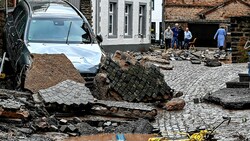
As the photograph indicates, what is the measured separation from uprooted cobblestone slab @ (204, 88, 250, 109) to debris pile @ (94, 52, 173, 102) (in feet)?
3.28

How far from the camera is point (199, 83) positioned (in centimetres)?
1661

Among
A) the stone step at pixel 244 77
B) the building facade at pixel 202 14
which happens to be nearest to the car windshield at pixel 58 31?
the stone step at pixel 244 77

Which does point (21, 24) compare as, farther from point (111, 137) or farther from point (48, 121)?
point (111, 137)

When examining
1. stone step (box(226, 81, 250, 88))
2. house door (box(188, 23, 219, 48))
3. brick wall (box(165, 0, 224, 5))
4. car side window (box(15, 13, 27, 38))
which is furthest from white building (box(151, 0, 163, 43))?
stone step (box(226, 81, 250, 88))

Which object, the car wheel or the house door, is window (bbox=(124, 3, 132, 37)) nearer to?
the house door

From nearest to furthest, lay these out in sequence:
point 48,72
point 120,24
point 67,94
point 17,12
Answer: point 67,94 < point 48,72 < point 17,12 < point 120,24

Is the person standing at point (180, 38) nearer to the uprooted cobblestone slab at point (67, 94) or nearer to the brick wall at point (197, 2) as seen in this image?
the brick wall at point (197, 2)

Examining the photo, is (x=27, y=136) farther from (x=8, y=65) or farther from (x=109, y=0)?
(x=109, y=0)

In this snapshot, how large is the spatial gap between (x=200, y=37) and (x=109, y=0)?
693 inches

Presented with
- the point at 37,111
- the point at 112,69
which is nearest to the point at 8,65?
the point at 112,69

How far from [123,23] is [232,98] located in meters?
21.4

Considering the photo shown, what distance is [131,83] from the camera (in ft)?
41.4

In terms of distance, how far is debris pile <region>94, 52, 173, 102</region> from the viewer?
12367mm

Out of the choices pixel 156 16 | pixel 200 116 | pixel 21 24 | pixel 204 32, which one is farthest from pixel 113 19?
pixel 156 16
